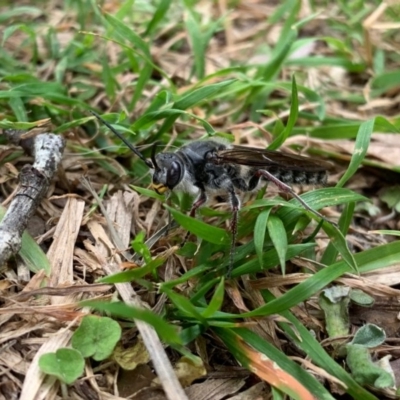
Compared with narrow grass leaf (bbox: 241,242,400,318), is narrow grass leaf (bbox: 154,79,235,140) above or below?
above

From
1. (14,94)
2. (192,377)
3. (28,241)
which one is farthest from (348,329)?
(14,94)

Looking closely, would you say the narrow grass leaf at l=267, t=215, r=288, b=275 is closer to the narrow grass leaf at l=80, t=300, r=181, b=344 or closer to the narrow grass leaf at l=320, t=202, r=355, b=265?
the narrow grass leaf at l=320, t=202, r=355, b=265

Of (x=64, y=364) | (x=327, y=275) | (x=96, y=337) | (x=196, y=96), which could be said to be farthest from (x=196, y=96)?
(x=64, y=364)

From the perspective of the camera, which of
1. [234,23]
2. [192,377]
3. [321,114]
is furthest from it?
[234,23]

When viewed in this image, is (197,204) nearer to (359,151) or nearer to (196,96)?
(196,96)

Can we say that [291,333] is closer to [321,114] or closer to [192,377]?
[192,377]

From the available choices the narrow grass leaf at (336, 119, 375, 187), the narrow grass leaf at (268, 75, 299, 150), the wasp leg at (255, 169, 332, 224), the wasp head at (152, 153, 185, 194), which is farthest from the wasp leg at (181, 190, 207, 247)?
the narrow grass leaf at (336, 119, 375, 187)

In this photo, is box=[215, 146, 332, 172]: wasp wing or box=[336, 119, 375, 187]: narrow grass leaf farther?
box=[215, 146, 332, 172]: wasp wing
